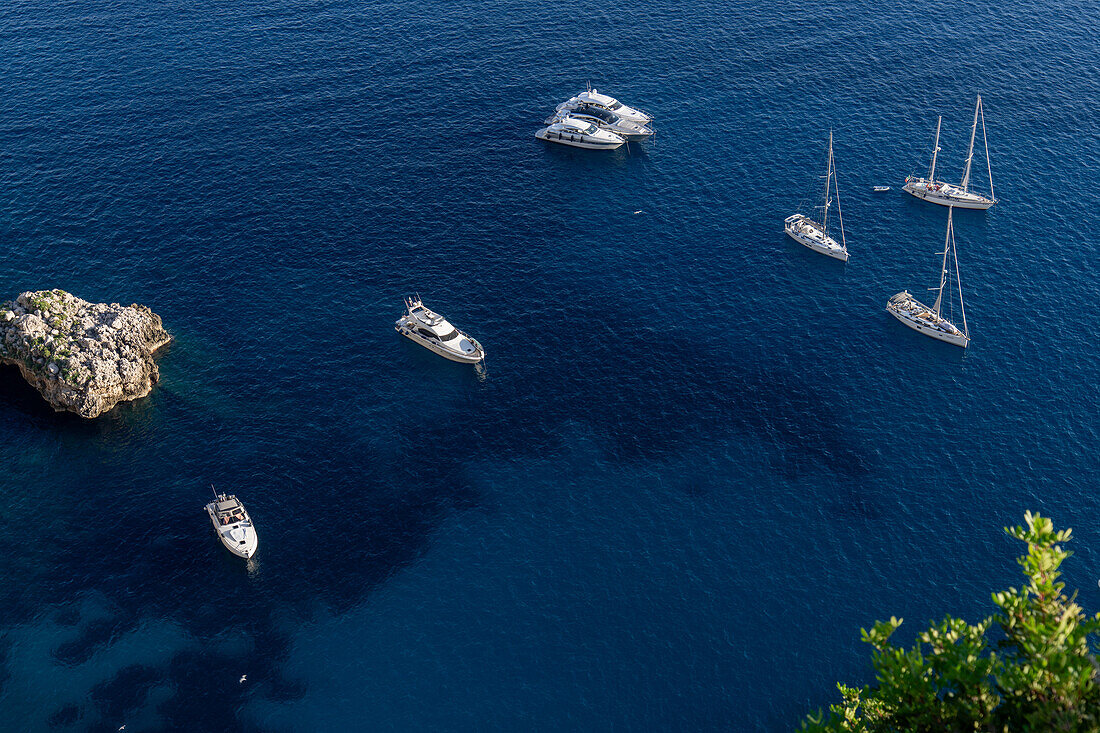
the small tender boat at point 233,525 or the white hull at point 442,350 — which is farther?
the white hull at point 442,350

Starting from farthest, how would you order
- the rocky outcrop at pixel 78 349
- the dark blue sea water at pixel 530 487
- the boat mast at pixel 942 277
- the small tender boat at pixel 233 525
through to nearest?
the boat mast at pixel 942 277 → the rocky outcrop at pixel 78 349 → the small tender boat at pixel 233 525 → the dark blue sea water at pixel 530 487

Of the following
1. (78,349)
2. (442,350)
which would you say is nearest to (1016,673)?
(442,350)

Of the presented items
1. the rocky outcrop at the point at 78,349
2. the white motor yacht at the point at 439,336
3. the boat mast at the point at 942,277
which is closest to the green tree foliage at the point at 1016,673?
the white motor yacht at the point at 439,336

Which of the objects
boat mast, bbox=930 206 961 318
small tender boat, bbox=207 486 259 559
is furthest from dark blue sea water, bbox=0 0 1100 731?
boat mast, bbox=930 206 961 318

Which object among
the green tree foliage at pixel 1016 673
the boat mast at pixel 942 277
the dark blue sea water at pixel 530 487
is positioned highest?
the green tree foliage at pixel 1016 673

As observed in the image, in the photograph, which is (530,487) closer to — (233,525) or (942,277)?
(233,525)

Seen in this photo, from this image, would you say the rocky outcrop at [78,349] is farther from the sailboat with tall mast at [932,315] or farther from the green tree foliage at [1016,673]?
the sailboat with tall mast at [932,315]

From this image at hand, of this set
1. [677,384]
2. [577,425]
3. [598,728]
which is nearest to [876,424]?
[677,384]

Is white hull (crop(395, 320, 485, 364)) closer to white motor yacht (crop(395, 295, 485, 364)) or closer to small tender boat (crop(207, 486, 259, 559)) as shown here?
white motor yacht (crop(395, 295, 485, 364))
